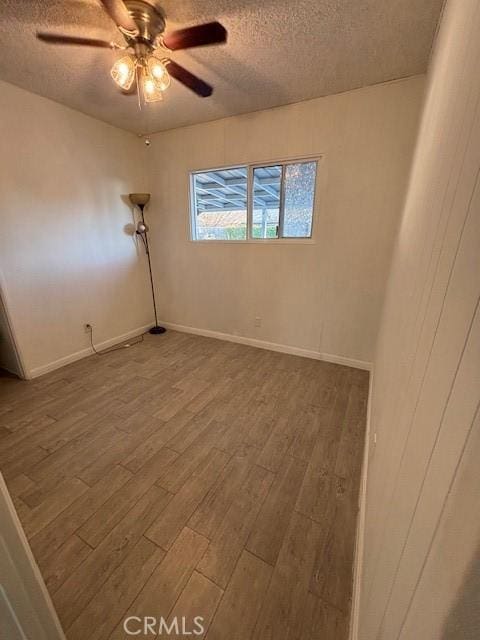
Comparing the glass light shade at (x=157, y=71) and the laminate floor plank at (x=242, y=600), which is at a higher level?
the glass light shade at (x=157, y=71)

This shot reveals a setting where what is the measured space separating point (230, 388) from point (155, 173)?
2.98 metres

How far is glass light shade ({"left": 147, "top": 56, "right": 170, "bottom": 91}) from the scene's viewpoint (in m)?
1.52

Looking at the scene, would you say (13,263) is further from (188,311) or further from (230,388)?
(230,388)

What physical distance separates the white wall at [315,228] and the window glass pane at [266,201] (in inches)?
5.6

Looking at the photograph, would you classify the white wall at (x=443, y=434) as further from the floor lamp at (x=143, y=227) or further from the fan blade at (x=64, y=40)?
→ the floor lamp at (x=143, y=227)

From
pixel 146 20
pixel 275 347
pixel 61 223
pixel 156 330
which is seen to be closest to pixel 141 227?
pixel 61 223

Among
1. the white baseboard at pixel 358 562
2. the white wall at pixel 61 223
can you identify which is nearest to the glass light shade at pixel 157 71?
the white wall at pixel 61 223

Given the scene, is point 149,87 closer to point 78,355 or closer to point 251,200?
point 251,200

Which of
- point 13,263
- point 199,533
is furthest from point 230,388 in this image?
point 13,263

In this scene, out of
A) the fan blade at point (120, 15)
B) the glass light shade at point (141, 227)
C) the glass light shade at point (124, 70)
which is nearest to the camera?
the fan blade at point (120, 15)

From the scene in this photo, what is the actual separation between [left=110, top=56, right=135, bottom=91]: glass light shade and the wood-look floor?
7.43 feet

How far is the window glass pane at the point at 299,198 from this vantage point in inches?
104

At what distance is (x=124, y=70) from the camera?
1467 millimetres

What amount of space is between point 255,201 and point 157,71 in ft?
5.08
